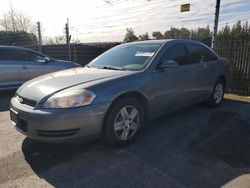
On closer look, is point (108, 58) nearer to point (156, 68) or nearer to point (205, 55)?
point (156, 68)

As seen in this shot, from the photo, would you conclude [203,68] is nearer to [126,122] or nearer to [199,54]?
[199,54]

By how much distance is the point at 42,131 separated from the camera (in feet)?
9.68

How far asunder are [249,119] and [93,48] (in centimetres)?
867

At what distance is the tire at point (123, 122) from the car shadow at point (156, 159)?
148 millimetres

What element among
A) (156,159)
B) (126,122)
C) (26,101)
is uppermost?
(26,101)

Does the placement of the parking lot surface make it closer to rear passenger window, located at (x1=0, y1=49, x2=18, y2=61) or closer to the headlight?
the headlight

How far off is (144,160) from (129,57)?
72.7 inches

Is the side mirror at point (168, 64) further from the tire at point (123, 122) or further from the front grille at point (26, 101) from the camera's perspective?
the front grille at point (26, 101)

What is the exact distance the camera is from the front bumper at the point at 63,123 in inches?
114

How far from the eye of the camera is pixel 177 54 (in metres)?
4.40

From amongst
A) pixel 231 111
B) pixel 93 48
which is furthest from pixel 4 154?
pixel 93 48

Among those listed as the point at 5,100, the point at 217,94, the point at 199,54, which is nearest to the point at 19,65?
the point at 5,100

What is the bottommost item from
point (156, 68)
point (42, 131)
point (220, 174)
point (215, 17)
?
point (220, 174)

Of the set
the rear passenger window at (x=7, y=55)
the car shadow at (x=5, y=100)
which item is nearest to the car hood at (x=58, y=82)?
the car shadow at (x=5, y=100)
